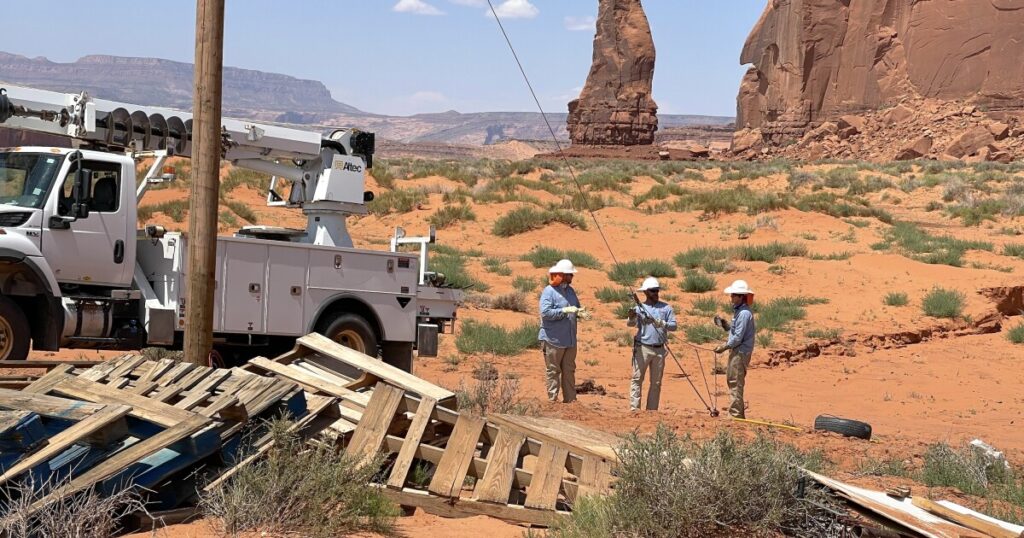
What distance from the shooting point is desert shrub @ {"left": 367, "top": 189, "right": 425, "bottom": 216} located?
3678cm

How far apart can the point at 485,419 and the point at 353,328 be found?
498 centimetres

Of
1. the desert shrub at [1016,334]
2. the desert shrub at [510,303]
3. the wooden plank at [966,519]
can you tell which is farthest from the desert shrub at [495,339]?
the wooden plank at [966,519]

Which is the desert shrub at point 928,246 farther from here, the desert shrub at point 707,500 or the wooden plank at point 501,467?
the desert shrub at point 707,500

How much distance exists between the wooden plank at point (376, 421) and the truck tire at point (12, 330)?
4.40m

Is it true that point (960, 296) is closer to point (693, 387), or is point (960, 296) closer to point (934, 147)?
point (693, 387)

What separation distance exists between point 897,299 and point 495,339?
9.06 m

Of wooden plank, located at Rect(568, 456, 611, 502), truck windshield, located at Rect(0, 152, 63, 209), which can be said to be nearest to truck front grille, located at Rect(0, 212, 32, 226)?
truck windshield, located at Rect(0, 152, 63, 209)

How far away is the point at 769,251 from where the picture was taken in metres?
27.9

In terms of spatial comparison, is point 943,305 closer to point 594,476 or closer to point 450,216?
point 450,216

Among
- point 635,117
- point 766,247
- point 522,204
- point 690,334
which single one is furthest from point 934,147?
point 690,334

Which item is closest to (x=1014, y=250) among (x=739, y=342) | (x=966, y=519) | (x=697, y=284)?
(x=697, y=284)

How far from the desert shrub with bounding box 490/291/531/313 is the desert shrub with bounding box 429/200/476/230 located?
11316 millimetres

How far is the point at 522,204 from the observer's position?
1468 inches

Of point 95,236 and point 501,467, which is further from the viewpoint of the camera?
point 95,236
